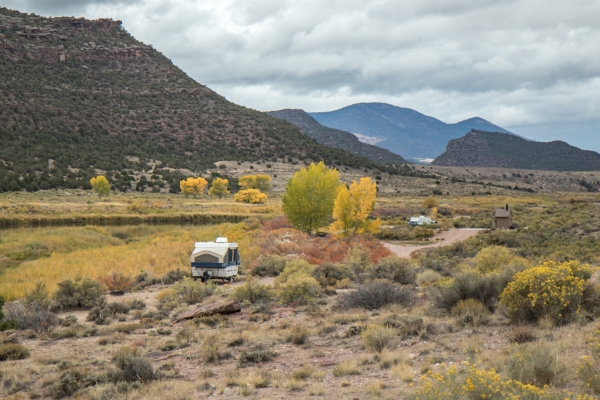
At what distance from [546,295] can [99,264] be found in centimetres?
2163

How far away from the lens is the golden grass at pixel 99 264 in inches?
829

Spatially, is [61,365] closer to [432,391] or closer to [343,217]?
[432,391]

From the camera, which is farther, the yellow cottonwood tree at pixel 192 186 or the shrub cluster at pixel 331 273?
the yellow cottonwood tree at pixel 192 186

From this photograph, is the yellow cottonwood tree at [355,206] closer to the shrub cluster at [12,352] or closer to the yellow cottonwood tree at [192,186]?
the shrub cluster at [12,352]

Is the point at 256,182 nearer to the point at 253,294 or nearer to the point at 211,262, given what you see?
the point at 211,262

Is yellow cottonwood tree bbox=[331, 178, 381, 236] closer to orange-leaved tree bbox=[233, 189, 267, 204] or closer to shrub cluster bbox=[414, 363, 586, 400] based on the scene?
shrub cluster bbox=[414, 363, 586, 400]

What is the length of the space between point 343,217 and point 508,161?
172 m

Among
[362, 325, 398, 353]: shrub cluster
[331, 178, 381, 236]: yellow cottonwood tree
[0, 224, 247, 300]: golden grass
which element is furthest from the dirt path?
[362, 325, 398, 353]: shrub cluster

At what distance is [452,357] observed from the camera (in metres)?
8.79

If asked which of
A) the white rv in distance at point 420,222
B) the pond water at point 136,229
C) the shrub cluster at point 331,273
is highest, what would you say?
the shrub cluster at point 331,273

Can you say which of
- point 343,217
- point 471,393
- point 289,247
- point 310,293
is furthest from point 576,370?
point 343,217

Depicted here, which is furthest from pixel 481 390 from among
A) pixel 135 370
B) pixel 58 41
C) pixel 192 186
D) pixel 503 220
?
pixel 58 41

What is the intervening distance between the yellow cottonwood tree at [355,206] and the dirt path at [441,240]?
111 inches

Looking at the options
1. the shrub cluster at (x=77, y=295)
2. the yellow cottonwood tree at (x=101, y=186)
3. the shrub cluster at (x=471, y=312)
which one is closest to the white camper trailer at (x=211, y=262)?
the shrub cluster at (x=77, y=295)
